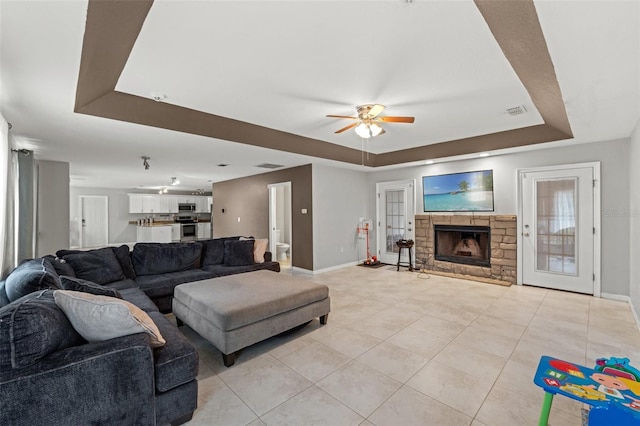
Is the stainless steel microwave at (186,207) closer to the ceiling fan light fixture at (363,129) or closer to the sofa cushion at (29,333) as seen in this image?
the ceiling fan light fixture at (363,129)

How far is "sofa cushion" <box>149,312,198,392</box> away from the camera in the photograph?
175 cm

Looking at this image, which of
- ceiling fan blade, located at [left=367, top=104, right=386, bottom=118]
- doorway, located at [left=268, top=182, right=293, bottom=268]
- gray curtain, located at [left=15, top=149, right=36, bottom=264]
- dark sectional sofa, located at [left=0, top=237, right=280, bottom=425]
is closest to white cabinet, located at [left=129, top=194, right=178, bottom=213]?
doorway, located at [left=268, top=182, right=293, bottom=268]

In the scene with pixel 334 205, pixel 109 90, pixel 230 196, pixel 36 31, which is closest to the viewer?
pixel 36 31

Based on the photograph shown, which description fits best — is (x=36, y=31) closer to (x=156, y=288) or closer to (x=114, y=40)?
(x=114, y=40)

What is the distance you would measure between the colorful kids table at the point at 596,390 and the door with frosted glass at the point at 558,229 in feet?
11.9

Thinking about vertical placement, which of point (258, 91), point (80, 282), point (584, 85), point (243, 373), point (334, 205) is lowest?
point (243, 373)

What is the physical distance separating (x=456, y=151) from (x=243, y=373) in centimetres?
491

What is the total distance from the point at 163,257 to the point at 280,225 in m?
5.16

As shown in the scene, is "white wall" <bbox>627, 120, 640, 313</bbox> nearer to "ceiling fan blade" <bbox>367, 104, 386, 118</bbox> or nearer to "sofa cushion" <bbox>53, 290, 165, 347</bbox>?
"ceiling fan blade" <bbox>367, 104, 386, 118</bbox>

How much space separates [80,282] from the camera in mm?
2303

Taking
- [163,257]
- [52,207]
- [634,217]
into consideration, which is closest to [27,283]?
[163,257]

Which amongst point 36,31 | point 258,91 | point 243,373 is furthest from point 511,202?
point 36,31

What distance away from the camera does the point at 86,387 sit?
4.91 feet

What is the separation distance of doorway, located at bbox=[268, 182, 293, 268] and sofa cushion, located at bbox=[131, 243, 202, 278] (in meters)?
2.43
